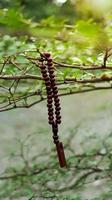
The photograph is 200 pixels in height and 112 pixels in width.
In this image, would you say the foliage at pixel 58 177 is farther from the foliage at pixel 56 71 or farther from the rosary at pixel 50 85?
the rosary at pixel 50 85

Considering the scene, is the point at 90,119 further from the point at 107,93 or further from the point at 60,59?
the point at 60,59

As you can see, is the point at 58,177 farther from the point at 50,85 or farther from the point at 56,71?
the point at 50,85

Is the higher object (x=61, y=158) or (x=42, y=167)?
(x=61, y=158)


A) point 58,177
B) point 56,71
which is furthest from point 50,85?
point 58,177

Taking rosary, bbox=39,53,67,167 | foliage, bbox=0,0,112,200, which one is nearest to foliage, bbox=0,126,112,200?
foliage, bbox=0,0,112,200

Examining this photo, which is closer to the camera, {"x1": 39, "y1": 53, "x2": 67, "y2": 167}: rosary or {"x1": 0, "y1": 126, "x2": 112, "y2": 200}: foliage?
{"x1": 39, "y1": 53, "x2": 67, "y2": 167}: rosary

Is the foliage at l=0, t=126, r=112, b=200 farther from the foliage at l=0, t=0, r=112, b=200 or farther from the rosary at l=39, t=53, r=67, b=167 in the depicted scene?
the rosary at l=39, t=53, r=67, b=167

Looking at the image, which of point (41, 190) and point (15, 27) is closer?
point (15, 27)

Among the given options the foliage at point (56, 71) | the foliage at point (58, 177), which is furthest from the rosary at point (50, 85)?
the foliage at point (58, 177)

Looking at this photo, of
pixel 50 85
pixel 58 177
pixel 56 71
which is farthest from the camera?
pixel 58 177

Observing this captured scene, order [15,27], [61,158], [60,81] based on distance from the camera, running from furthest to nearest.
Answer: [60,81]
[61,158]
[15,27]

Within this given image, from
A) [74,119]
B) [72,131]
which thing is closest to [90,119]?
[74,119]
